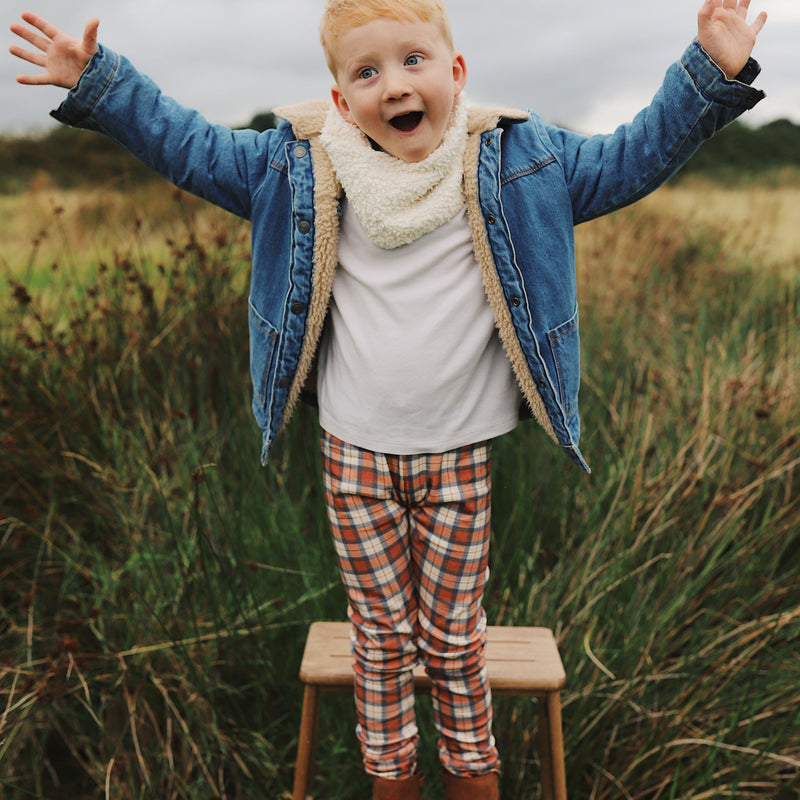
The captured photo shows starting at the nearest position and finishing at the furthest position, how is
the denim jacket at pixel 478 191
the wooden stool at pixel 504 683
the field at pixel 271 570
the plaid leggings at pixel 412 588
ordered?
the denim jacket at pixel 478 191 < the plaid leggings at pixel 412 588 < the wooden stool at pixel 504 683 < the field at pixel 271 570

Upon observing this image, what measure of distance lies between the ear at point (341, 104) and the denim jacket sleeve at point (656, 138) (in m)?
0.37

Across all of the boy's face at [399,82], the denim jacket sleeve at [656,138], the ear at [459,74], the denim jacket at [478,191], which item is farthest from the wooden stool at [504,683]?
the ear at [459,74]

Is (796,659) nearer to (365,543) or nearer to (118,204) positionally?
(365,543)

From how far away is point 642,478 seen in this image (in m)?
2.59

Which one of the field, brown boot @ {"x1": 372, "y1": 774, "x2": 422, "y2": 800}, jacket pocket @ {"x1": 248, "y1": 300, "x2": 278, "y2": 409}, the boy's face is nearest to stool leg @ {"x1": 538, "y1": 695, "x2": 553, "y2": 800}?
the field

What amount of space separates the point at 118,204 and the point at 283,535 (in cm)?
353

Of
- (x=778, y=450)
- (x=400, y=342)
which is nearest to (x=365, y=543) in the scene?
(x=400, y=342)

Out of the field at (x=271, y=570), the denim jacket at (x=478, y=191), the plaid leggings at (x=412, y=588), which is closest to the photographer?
the denim jacket at (x=478, y=191)

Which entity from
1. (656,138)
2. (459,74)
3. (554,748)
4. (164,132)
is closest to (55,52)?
(164,132)

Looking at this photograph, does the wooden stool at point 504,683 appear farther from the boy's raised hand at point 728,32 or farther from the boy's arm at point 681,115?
the boy's raised hand at point 728,32

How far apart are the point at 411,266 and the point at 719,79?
59 cm

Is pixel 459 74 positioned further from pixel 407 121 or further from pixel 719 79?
pixel 719 79

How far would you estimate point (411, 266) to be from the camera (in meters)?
1.53

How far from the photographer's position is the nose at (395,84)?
139 centimetres
